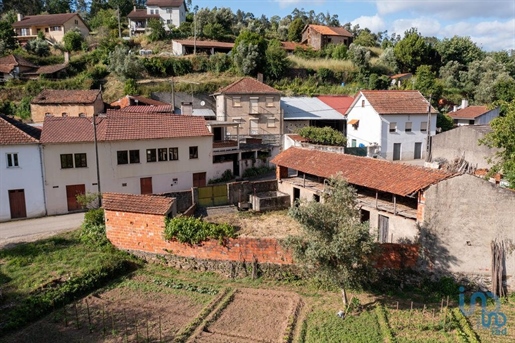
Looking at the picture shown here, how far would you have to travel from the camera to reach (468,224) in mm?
17750

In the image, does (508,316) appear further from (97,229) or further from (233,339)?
(97,229)

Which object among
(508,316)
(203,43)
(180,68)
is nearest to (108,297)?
(508,316)

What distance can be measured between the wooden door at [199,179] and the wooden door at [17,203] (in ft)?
39.5

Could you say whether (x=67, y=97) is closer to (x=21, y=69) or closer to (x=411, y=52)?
(x=21, y=69)

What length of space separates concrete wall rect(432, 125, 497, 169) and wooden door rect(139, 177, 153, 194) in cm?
2449

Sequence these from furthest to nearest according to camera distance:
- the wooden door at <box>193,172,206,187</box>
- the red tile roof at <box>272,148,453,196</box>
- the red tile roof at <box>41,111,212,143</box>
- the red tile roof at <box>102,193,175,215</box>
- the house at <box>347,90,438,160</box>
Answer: the house at <box>347,90,438,160</box>, the wooden door at <box>193,172,206,187</box>, the red tile roof at <box>41,111,212,143</box>, the red tile roof at <box>102,193,175,215</box>, the red tile roof at <box>272,148,453,196</box>

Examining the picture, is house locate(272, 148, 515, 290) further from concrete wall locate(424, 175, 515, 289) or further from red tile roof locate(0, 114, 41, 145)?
red tile roof locate(0, 114, 41, 145)

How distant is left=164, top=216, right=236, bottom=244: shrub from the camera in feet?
63.7

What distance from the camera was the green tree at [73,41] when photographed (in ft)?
213

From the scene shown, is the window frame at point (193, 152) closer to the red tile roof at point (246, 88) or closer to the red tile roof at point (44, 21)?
the red tile roof at point (246, 88)

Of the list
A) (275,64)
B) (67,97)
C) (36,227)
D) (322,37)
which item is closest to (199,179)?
(36,227)

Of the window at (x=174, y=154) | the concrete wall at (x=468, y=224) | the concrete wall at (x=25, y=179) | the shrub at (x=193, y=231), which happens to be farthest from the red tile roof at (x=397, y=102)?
the concrete wall at (x=25, y=179)

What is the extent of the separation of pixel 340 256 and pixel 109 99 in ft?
151

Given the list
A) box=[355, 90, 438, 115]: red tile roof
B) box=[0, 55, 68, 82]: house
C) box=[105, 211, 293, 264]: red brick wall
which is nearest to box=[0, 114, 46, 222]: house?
box=[105, 211, 293, 264]: red brick wall
